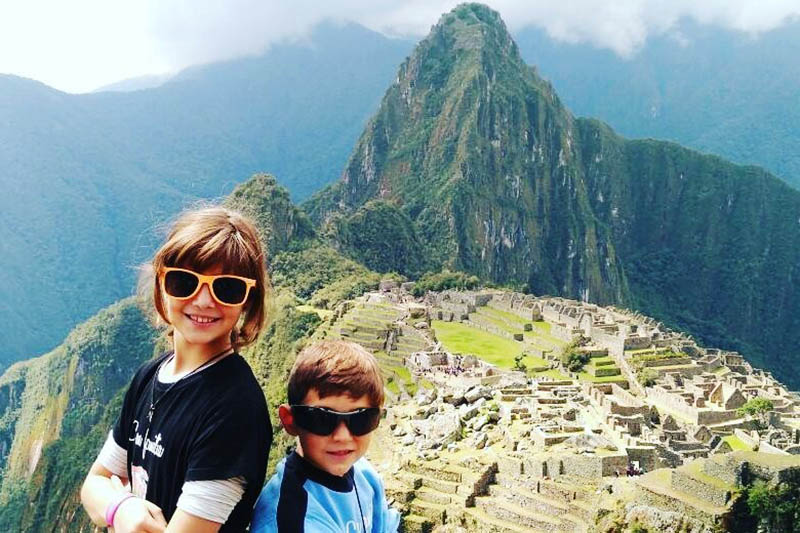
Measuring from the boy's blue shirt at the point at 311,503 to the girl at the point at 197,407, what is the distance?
0.11 metres

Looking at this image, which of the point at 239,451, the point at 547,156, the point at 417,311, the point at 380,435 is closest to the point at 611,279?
the point at 547,156

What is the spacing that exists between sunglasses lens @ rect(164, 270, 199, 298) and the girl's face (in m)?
0.03

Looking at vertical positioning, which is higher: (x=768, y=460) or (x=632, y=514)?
(x=768, y=460)

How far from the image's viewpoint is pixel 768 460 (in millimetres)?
13125

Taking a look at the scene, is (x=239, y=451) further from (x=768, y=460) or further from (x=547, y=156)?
(x=547, y=156)

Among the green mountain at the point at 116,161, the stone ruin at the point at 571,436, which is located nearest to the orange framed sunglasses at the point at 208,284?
the stone ruin at the point at 571,436

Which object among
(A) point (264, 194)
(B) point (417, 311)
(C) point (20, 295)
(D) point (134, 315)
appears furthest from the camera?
(C) point (20, 295)

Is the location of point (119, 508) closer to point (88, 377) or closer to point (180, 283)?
point (180, 283)

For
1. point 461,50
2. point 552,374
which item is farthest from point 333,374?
point 461,50

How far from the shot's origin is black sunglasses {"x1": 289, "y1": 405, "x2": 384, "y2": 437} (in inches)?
144

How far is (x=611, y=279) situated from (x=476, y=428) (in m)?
123

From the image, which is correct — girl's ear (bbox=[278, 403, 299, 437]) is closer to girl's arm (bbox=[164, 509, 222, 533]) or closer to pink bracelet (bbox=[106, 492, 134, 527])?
girl's arm (bbox=[164, 509, 222, 533])

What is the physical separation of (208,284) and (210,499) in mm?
992

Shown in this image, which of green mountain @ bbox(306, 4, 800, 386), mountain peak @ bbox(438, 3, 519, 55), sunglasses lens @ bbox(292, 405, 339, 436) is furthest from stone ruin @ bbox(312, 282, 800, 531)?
mountain peak @ bbox(438, 3, 519, 55)
